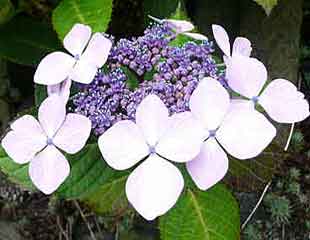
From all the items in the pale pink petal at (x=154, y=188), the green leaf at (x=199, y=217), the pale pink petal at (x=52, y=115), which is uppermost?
the pale pink petal at (x=154, y=188)

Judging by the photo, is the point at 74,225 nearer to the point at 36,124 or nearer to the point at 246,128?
the point at 36,124

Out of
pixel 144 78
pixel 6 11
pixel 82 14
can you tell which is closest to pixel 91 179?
pixel 144 78

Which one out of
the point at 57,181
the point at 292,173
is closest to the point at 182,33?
the point at 57,181

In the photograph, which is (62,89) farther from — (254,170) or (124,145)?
(254,170)

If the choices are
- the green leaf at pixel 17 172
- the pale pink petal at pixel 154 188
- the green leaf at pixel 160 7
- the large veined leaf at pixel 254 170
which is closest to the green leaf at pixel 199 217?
the large veined leaf at pixel 254 170

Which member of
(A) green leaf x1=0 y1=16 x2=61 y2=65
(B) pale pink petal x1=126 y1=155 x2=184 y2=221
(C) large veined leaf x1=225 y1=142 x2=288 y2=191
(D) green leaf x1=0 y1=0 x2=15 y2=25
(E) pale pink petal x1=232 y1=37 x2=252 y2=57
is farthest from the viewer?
(A) green leaf x1=0 y1=16 x2=61 y2=65

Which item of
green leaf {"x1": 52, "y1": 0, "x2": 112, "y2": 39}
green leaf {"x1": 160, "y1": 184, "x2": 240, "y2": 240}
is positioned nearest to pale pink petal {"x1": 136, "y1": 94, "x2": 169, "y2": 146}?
green leaf {"x1": 160, "y1": 184, "x2": 240, "y2": 240}

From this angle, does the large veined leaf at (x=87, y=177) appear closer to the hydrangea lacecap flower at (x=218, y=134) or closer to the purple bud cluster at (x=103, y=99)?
the purple bud cluster at (x=103, y=99)

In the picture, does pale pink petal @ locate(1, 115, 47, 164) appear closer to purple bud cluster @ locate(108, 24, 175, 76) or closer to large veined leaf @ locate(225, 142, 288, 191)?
purple bud cluster @ locate(108, 24, 175, 76)
